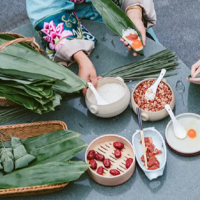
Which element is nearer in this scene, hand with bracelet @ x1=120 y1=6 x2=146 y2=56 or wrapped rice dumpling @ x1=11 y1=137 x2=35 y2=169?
wrapped rice dumpling @ x1=11 y1=137 x2=35 y2=169

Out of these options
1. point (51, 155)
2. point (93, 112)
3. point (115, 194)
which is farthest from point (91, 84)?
point (115, 194)

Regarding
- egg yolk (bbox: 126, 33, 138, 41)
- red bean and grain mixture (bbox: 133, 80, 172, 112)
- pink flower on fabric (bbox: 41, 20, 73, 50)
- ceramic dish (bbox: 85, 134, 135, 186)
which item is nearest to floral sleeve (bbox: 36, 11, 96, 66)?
pink flower on fabric (bbox: 41, 20, 73, 50)

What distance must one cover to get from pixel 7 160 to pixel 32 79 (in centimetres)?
31

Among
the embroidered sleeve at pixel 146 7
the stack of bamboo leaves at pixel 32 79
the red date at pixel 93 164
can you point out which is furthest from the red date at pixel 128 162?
the embroidered sleeve at pixel 146 7

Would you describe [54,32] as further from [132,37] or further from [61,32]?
[132,37]

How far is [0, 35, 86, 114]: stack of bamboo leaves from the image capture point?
4.00ft

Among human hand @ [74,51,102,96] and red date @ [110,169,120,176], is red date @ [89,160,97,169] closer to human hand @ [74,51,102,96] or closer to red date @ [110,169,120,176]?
red date @ [110,169,120,176]

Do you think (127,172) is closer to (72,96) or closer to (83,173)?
(83,173)

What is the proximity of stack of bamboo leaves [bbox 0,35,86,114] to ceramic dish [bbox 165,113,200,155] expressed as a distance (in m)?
0.37

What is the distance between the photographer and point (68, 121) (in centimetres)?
138

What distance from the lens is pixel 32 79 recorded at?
1.24 meters

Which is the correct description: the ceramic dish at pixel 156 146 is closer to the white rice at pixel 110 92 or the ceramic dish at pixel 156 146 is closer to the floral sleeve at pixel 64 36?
the white rice at pixel 110 92

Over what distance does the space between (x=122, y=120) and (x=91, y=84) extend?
19 cm

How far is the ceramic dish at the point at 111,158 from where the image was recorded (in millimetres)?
1149
